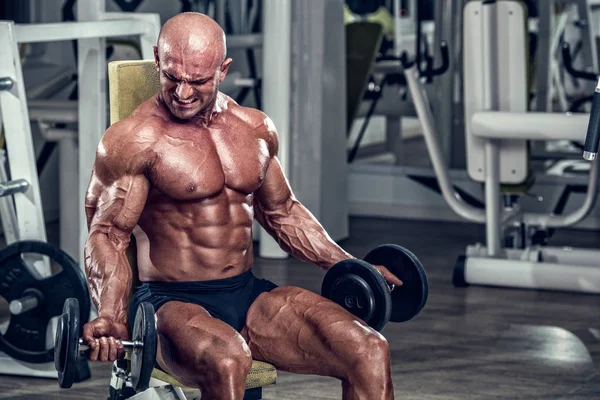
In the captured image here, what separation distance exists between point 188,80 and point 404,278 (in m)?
0.59

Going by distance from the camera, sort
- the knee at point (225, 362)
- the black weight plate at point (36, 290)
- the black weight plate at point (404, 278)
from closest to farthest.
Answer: the knee at point (225, 362)
the black weight plate at point (404, 278)
the black weight plate at point (36, 290)

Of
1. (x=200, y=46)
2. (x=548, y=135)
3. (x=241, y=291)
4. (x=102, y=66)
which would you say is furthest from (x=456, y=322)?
(x=200, y=46)

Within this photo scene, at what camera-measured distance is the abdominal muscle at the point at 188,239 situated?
209 cm

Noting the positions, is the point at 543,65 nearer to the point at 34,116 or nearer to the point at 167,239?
the point at 34,116

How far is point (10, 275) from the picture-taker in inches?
116

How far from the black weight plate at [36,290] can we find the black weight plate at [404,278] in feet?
3.23

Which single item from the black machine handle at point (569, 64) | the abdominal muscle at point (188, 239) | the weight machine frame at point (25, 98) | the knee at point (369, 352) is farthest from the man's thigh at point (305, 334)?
the black machine handle at point (569, 64)

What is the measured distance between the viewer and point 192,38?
197 cm

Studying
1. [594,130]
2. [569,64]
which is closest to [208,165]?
[594,130]

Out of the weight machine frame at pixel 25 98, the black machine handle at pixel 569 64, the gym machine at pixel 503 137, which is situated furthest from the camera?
the black machine handle at pixel 569 64

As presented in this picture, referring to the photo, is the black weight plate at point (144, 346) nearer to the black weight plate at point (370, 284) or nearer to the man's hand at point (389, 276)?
the black weight plate at point (370, 284)

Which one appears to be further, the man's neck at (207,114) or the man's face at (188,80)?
the man's neck at (207,114)

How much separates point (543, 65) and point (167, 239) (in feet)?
13.1

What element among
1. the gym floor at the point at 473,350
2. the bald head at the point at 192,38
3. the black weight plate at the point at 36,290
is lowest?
the gym floor at the point at 473,350
